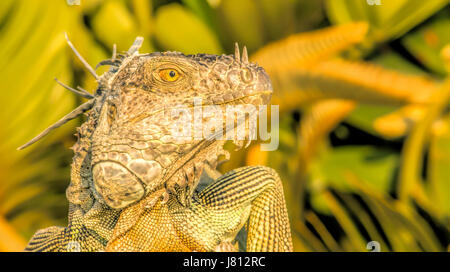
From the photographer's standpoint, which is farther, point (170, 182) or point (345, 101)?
point (345, 101)

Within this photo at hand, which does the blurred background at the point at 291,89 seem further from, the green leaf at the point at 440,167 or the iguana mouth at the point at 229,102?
the iguana mouth at the point at 229,102

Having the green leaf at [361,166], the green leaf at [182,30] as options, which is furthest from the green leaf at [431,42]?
the green leaf at [182,30]

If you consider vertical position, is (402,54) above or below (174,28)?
above

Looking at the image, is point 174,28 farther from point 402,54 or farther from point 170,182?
point 170,182

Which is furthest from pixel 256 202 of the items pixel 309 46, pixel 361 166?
pixel 361 166

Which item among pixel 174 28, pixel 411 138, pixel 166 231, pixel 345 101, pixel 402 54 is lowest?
pixel 166 231

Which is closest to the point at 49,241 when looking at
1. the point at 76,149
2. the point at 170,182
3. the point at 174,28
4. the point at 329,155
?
the point at 76,149

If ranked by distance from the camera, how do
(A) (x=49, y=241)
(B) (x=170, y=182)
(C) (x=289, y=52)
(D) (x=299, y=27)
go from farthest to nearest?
(D) (x=299, y=27)
(C) (x=289, y=52)
(A) (x=49, y=241)
(B) (x=170, y=182)
